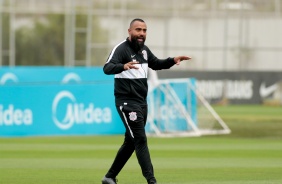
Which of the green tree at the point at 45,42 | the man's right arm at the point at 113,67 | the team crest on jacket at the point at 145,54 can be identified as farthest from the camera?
the green tree at the point at 45,42

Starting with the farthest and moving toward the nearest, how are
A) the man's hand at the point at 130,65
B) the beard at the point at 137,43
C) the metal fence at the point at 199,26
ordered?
1. the metal fence at the point at 199,26
2. the beard at the point at 137,43
3. the man's hand at the point at 130,65

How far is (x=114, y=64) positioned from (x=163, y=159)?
6.07m

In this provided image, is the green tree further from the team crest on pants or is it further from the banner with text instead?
the team crest on pants

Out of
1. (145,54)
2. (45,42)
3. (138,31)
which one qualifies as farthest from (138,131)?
(45,42)

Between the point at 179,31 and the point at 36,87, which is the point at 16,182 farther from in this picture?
the point at 179,31

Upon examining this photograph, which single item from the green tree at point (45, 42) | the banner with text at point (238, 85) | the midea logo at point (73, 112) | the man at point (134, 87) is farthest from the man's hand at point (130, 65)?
the green tree at point (45, 42)

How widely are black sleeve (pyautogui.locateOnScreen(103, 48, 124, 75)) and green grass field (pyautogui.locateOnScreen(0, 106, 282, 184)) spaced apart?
218 cm

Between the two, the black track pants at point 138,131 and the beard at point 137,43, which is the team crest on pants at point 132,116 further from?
the beard at point 137,43

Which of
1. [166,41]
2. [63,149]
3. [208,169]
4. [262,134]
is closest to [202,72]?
[166,41]

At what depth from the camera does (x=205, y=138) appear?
79.8 feet

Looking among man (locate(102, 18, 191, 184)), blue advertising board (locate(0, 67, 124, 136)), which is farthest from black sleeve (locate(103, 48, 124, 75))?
blue advertising board (locate(0, 67, 124, 136))

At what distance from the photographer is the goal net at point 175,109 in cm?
2520

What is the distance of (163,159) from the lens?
1759cm

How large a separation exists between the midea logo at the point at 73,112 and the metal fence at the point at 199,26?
75.9ft
